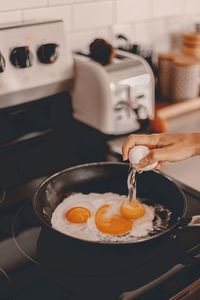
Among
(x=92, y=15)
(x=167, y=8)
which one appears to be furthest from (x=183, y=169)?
(x=167, y=8)

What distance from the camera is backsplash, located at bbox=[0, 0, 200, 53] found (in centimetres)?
125

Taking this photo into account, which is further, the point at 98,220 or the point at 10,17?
the point at 10,17

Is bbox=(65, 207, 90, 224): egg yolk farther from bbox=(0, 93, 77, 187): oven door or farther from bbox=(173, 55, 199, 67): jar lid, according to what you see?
bbox=(173, 55, 199, 67): jar lid

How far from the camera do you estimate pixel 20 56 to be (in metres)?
1.04

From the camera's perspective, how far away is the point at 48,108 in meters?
1.19

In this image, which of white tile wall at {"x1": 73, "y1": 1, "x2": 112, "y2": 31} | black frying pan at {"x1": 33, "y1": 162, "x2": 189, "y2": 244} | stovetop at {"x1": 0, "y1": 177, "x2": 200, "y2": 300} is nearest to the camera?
stovetop at {"x1": 0, "y1": 177, "x2": 200, "y2": 300}

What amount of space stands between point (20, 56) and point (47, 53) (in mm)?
82

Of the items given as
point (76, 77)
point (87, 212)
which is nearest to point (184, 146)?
point (87, 212)

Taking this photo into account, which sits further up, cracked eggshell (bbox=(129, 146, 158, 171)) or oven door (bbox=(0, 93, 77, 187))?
cracked eggshell (bbox=(129, 146, 158, 171))

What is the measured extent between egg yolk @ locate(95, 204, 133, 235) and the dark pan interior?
100mm

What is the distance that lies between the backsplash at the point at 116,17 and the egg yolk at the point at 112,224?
72 centimetres

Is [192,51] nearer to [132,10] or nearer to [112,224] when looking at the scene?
[132,10]

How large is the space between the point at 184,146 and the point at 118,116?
0.38m

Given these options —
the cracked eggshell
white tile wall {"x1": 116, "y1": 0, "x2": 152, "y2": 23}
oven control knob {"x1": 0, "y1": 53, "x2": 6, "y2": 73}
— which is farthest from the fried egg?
white tile wall {"x1": 116, "y1": 0, "x2": 152, "y2": 23}
